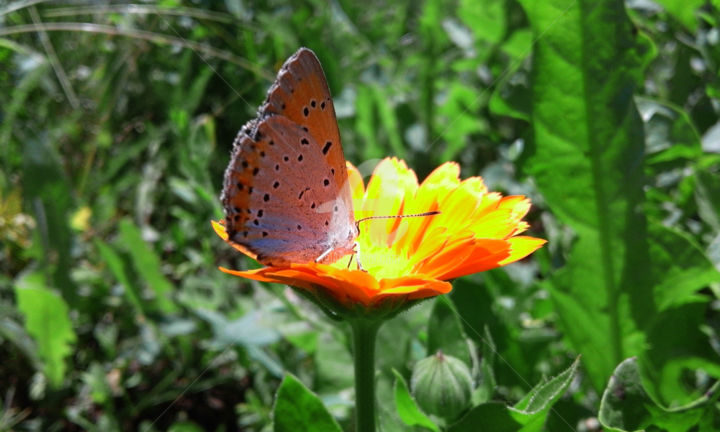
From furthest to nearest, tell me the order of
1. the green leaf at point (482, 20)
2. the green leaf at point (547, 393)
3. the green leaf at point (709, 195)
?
1. the green leaf at point (482, 20)
2. the green leaf at point (709, 195)
3. the green leaf at point (547, 393)

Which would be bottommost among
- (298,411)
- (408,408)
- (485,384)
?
(485,384)

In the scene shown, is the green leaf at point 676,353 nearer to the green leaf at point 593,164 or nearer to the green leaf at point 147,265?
the green leaf at point 593,164

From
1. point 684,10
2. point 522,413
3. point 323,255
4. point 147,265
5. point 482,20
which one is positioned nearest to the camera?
point 522,413

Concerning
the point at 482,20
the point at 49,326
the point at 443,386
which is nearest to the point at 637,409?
the point at 443,386

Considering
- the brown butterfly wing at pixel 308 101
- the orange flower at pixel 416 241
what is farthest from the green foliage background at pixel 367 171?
the brown butterfly wing at pixel 308 101

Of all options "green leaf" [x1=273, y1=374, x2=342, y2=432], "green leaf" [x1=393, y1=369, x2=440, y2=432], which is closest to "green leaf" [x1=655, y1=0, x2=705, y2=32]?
"green leaf" [x1=393, y1=369, x2=440, y2=432]

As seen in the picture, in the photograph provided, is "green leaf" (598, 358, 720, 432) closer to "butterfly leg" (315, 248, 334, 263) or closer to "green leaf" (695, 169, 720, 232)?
"butterfly leg" (315, 248, 334, 263)

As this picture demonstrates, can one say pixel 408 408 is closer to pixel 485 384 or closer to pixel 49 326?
pixel 485 384
